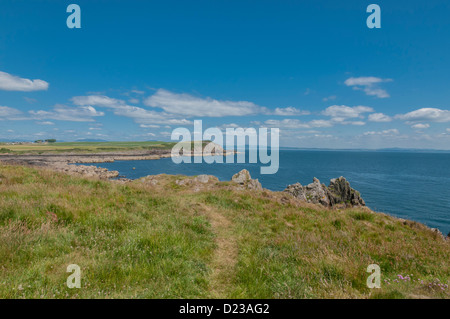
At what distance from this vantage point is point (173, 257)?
19.5 feet

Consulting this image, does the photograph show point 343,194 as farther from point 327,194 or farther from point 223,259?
point 223,259

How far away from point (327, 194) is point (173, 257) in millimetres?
33118

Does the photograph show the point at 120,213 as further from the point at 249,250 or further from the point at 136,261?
the point at 249,250

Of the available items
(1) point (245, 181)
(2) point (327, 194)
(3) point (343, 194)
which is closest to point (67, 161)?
(1) point (245, 181)

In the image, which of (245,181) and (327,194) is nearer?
(245,181)

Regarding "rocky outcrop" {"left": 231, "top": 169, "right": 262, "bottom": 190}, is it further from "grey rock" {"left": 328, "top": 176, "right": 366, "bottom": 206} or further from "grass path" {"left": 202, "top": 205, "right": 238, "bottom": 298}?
"grass path" {"left": 202, "top": 205, "right": 238, "bottom": 298}

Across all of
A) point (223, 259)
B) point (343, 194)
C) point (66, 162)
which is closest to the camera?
point (223, 259)

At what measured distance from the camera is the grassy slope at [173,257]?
4445 mm

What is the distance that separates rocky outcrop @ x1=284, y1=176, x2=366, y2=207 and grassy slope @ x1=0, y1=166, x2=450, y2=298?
66.5 ft

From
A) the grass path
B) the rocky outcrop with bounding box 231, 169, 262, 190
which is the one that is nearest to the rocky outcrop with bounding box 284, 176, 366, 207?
the rocky outcrop with bounding box 231, 169, 262, 190

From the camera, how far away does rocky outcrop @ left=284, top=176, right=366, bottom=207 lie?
29741 mm

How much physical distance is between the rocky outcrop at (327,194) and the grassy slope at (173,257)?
20273 mm
